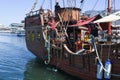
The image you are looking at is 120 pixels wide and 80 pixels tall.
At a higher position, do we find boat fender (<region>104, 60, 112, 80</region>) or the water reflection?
boat fender (<region>104, 60, 112, 80</region>)

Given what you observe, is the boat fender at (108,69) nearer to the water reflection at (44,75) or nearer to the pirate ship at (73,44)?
the pirate ship at (73,44)

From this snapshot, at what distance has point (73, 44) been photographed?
20.7 metres

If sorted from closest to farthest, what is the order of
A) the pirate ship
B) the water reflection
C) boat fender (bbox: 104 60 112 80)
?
boat fender (bbox: 104 60 112 80)
the pirate ship
the water reflection

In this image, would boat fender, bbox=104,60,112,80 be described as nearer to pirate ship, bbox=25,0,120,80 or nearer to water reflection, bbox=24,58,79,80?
pirate ship, bbox=25,0,120,80

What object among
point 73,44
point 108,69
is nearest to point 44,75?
point 73,44

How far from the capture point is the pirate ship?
14.4 meters

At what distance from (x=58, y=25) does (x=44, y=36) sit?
149 centimetres

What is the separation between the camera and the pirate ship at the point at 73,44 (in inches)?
565

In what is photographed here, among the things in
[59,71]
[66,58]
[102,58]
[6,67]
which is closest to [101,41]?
[102,58]

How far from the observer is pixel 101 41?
52.0 feet

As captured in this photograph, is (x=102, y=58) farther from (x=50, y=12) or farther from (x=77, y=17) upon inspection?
(x=50, y=12)

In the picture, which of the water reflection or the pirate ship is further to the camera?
the water reflection

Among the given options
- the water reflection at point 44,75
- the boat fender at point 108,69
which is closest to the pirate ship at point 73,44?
the boat fender at point 108,69

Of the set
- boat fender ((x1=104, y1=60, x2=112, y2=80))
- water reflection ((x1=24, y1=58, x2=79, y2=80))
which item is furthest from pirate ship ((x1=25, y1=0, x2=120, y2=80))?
water reflection ((x1=24, y1=58, x2=79, y2=80))
